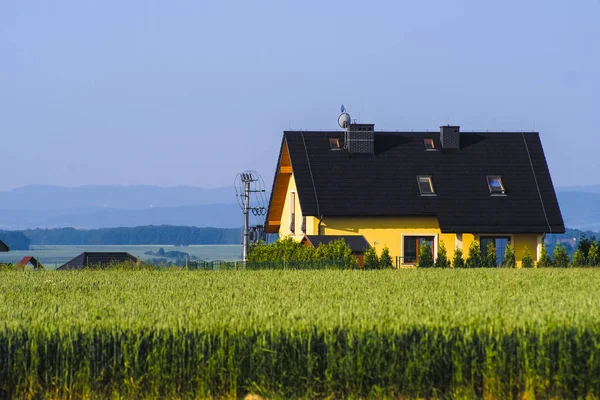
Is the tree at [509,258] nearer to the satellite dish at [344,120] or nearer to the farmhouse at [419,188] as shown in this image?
the farmhouse at [419,188]

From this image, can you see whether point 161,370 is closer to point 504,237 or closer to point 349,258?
point 349,258

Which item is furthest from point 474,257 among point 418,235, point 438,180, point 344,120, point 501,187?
point 344,120

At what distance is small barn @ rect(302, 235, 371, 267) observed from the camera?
44000 mm

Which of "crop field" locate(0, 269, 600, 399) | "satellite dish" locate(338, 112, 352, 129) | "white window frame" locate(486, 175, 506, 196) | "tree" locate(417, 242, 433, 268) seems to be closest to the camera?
"crop field" locate(0, 269, 600, 399)

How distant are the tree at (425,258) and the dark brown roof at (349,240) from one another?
8.42ft

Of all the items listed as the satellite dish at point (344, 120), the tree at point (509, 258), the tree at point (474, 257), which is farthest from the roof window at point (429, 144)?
the tree at point (509, 258)

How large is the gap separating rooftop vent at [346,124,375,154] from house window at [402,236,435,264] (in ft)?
17.3

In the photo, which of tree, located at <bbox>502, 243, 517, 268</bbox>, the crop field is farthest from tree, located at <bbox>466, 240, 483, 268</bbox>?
the crop field

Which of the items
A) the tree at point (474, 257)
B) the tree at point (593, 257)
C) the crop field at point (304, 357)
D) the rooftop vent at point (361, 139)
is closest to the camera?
the crop field at point (304, 357)

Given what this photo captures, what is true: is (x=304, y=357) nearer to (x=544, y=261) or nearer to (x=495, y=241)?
(x=544, y=261)

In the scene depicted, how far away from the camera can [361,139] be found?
166 ft

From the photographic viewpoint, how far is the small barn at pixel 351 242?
44000 mm

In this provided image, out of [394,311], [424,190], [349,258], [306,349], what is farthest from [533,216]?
[306,349]

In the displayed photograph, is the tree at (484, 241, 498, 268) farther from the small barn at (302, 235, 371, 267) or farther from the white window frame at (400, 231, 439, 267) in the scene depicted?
the small barn at (302, 235, 371, 267)
